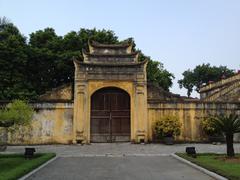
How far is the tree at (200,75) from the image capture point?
66562 millimetres

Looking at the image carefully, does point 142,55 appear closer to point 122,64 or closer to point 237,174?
point 122,64

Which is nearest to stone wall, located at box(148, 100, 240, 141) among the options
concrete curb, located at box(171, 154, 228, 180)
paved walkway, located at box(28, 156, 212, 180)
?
concrete curb, located at box(171, 154, 228, 180)

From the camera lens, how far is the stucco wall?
1036 inches

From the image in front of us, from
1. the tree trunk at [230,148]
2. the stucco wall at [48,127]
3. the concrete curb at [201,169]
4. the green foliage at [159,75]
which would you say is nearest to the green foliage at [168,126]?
the stucco wall at [48,127]

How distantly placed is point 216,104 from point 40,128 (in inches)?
534

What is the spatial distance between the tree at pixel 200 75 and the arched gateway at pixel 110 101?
135 ft

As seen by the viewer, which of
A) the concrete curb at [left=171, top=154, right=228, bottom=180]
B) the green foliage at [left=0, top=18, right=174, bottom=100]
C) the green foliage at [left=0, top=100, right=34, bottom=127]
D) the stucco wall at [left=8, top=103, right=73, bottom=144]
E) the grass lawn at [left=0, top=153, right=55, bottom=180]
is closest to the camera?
the concrete curb at [left=171, top=154, right=228, bottom=180]

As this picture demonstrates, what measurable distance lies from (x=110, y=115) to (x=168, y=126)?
4.46 metres

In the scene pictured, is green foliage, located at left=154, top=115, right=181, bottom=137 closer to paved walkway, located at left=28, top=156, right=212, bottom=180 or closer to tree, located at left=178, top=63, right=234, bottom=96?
paved walkway, located at left=28, top=156, right=212, bottom=180

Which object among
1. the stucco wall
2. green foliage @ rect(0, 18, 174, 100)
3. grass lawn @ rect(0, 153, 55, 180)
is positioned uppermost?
green foliage @ rect(0, 18, 174, 100)

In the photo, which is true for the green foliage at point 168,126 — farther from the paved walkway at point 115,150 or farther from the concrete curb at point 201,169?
the concrete curb at point 201,169

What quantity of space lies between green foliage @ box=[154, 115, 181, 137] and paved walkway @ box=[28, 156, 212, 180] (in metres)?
9.69

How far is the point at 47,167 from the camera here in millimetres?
14055

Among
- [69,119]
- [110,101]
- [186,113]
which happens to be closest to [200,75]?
[186,113]
